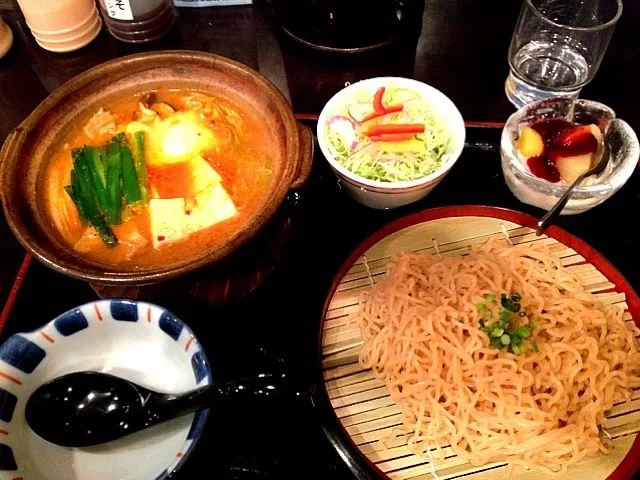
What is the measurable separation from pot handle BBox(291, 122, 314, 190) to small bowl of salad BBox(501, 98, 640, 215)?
2.34 ft

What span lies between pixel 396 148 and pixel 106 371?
1.14 metres

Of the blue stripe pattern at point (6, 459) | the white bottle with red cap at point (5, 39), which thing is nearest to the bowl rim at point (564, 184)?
the blue stripe pattern at point (6, 459)

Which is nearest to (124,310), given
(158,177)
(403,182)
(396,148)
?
(158,177)

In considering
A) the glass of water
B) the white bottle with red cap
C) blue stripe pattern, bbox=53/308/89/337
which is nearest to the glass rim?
the glass of water

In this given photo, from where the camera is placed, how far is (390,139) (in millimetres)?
1903

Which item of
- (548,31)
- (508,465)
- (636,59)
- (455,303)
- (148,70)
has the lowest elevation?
(508,465)

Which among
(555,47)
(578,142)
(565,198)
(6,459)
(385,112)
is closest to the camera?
(6,459)

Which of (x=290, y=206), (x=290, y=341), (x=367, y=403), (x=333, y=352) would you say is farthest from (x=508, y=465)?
(x=290, y=206)

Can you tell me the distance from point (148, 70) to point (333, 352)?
1105mm

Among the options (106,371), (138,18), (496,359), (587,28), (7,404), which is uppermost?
(138,18)

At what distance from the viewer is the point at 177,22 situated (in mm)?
2418

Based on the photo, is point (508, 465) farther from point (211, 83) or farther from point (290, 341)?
point (211, 83)

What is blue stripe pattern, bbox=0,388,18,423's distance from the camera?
1279mm

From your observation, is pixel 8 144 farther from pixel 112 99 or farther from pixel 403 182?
pixel 403 182
